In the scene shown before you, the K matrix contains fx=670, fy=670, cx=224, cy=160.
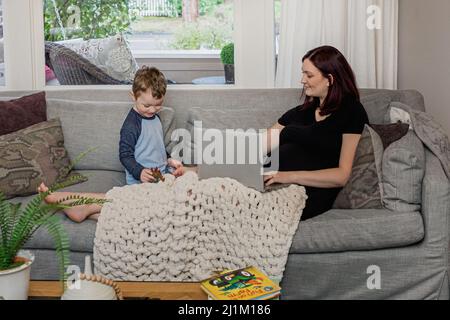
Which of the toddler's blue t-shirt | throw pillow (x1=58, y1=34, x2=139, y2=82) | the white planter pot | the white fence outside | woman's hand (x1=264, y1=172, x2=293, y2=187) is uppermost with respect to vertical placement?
the white fence outside

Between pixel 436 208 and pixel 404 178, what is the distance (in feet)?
0.56

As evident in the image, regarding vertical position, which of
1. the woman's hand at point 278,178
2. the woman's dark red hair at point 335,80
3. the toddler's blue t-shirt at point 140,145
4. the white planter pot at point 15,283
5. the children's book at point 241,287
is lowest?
the children's book at point 241,287

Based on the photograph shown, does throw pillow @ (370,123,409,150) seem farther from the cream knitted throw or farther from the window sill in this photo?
the window sill

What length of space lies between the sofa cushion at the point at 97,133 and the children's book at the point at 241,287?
145 centimetres

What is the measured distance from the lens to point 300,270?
2.62 m

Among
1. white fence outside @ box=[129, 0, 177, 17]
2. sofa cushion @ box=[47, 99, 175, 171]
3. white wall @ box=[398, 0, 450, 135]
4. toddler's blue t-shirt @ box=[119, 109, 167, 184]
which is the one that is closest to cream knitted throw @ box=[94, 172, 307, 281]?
toddler's blue t-shirt @ box=[119, 109, 167, 184]

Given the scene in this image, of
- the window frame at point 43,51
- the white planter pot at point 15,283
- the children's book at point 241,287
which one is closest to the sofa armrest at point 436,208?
the children's book at point 241,287

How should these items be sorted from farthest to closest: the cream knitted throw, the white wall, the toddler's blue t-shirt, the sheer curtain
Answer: the sheer curtain, the white wall, the toddler's blue t-shirt, the cream knitted throw

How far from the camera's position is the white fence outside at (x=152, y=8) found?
12.7 feet

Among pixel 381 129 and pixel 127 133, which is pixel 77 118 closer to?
pixel 127 133

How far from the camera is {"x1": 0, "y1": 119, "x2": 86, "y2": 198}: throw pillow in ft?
9.53

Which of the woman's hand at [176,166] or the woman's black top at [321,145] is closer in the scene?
the woman's black top at [321,145]

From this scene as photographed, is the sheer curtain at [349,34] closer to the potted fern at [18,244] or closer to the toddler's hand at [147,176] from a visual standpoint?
the toddler's hand at [147,176]

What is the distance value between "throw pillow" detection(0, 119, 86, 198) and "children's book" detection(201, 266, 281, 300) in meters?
1.20
